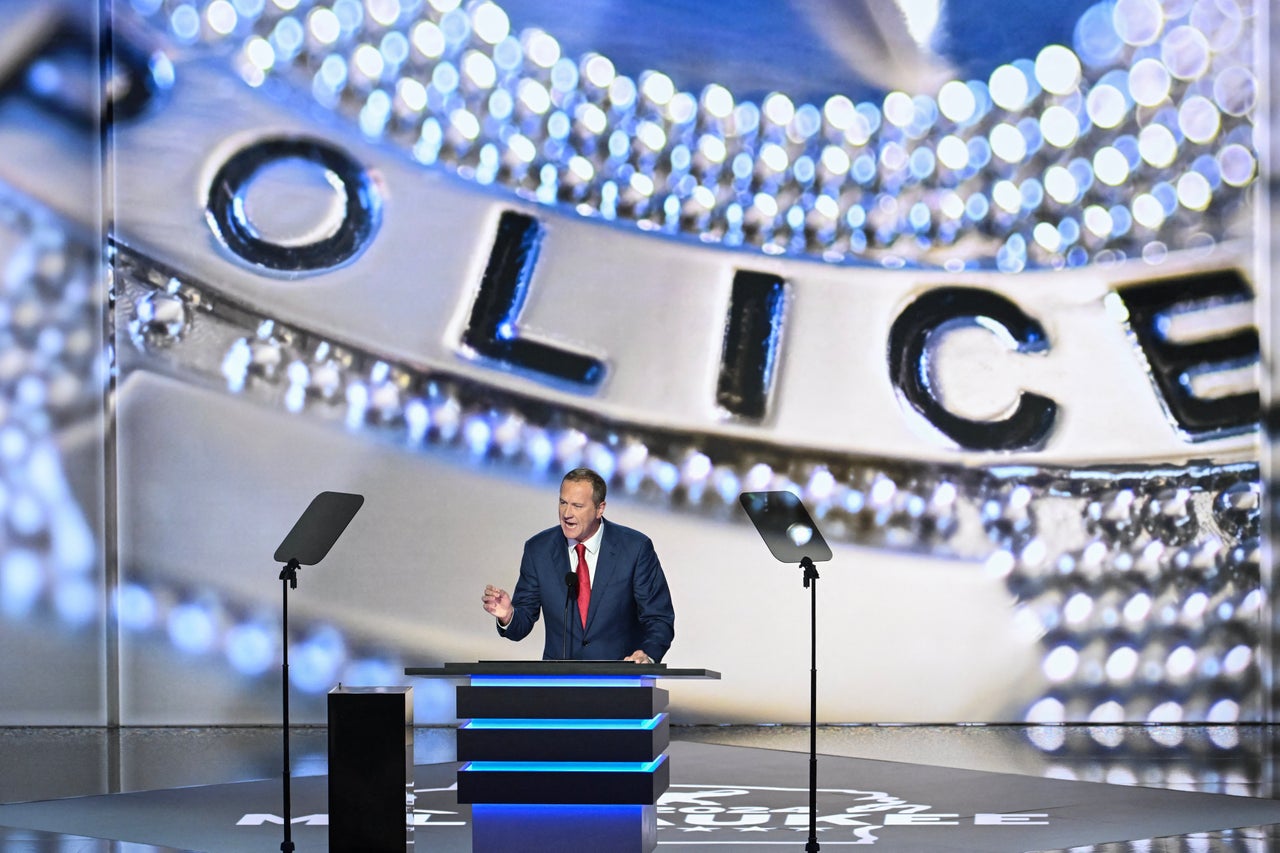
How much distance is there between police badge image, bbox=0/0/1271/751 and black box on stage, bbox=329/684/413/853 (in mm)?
3556

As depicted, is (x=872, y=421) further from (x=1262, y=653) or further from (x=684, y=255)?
(x=1262, y=653)

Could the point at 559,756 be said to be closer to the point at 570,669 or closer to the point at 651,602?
the point at 570,669

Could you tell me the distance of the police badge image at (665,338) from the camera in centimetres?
722

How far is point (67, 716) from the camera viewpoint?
23.6ft

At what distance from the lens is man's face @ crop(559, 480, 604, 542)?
13.0 ft

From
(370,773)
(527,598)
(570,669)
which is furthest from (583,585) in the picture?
(370,773)

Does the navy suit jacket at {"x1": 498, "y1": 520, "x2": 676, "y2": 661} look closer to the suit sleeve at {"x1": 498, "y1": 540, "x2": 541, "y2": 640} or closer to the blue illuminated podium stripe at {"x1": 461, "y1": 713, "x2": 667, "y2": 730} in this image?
the suit sleeve at {"x1": 498, "y1": 540, "x2": 541, "y2": 640}

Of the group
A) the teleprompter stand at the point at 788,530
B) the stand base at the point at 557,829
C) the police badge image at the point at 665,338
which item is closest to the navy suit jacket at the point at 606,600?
the teleprompter stand at the point at 788,530

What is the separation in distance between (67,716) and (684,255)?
11.8 feet

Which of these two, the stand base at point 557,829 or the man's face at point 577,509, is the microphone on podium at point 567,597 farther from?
the stand base at point 557,829

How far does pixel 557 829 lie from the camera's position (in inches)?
141

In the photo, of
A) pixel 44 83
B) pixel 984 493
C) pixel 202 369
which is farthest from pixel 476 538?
pixel 44 83

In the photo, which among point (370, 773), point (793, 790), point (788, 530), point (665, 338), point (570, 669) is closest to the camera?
point (570, 669)

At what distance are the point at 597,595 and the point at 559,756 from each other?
23.1 inches
